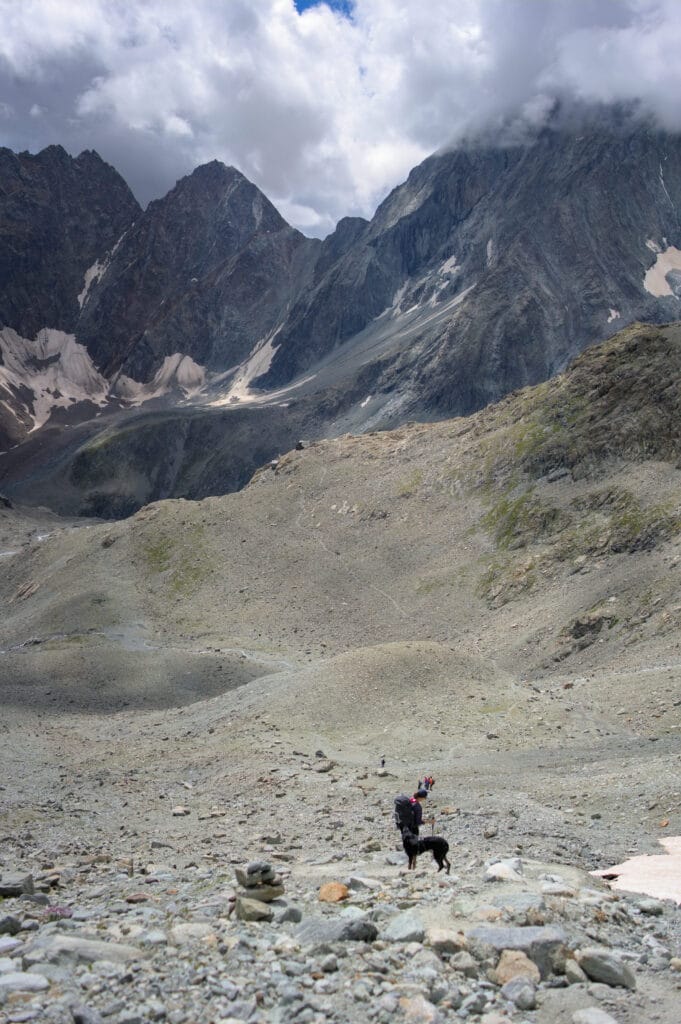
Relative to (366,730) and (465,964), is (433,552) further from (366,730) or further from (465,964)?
(465,964)

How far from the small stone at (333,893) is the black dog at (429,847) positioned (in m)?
3.08

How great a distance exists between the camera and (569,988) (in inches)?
479

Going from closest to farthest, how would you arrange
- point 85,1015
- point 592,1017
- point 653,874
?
1. point 85,1015
2. point 592,1017
3. point 653,874

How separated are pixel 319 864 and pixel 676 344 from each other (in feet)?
310

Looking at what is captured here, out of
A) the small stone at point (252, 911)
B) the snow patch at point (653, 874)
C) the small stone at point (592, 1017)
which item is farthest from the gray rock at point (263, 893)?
the snow patch at point (653, 874)

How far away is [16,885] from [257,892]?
561cm

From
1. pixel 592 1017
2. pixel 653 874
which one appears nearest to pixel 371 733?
pixel 653 874

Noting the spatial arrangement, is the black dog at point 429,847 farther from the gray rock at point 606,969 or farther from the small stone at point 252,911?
the gray rock at point 606,969

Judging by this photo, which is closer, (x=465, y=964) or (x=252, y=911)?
(x=465, y=964)

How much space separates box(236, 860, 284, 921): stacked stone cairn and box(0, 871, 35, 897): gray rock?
467 centimetres

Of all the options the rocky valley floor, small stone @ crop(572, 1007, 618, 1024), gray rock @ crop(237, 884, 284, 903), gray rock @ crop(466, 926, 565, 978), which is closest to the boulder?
the rocky valley floor

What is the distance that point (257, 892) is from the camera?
54.0 ft

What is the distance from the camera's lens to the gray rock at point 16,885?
1823cm

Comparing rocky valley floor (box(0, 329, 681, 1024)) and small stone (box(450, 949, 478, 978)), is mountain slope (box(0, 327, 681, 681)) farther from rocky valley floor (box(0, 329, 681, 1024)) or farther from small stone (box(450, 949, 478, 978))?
small stone (box(450, 949, 478, 978))
